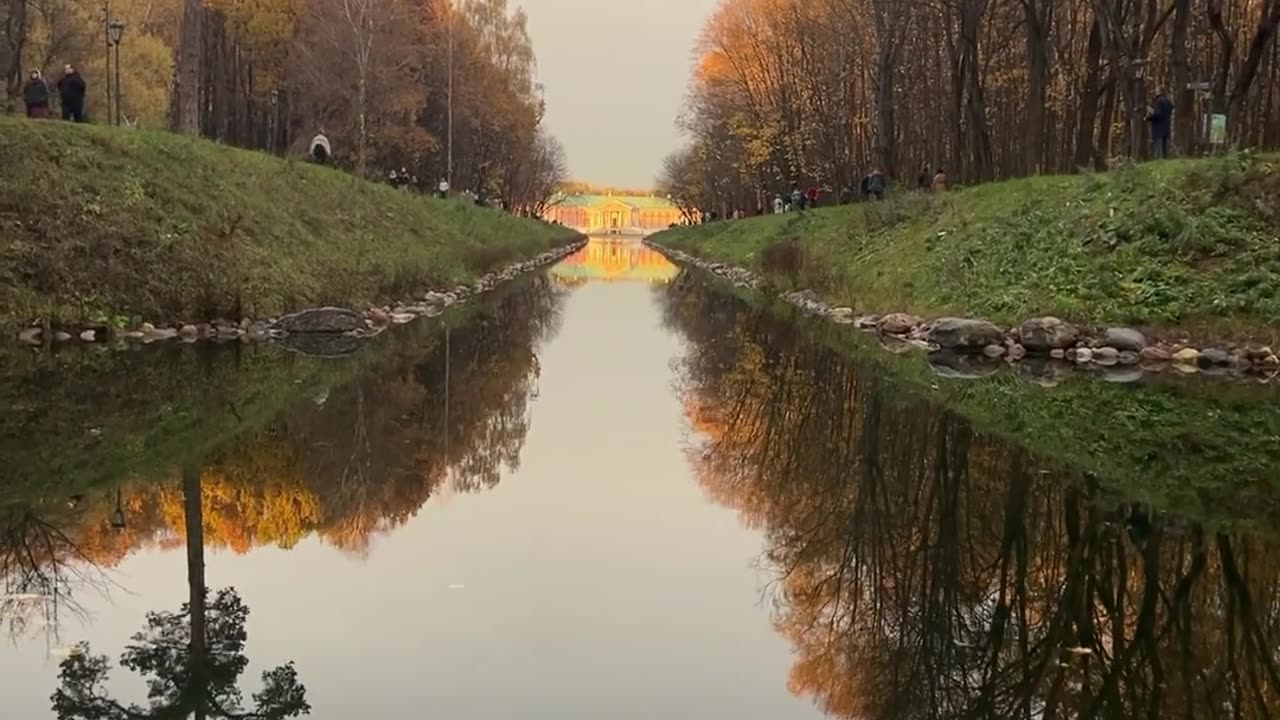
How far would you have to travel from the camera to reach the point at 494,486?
8.84 metres

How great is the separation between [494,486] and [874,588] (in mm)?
3778

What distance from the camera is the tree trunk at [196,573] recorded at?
4938mm

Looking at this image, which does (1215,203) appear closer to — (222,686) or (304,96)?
(222,686)

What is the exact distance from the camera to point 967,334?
56.8ft

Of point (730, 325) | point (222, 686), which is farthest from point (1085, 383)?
point (222, 686)

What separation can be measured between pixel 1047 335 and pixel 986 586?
11.5 meters

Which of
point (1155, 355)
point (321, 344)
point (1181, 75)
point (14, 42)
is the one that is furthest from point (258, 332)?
point (14, 42)

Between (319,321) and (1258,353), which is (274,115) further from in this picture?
(1258,353)

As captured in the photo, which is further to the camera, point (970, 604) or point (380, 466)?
point (380, 466)

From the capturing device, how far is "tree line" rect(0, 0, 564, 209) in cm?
4078

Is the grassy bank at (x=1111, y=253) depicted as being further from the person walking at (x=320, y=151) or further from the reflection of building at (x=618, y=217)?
the reflection of building at (x=618, y=217)

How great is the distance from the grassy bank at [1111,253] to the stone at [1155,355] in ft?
2.05

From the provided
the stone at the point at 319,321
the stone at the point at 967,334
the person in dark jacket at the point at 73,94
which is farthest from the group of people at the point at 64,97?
the stone at the point at 967,334

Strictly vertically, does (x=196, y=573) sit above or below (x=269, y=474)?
below
